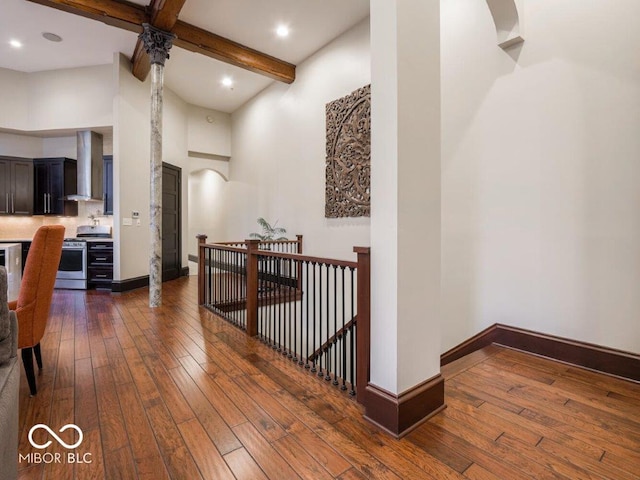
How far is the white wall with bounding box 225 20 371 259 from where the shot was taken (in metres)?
4.46

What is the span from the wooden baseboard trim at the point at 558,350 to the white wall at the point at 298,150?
1.78 metres

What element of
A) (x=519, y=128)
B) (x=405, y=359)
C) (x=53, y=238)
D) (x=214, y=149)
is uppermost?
(x=214, y=149)

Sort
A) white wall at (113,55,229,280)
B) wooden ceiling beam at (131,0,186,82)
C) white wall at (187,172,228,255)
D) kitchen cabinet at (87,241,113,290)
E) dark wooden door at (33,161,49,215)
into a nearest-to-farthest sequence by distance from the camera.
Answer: wooden ceiling beam at (131,0,186,82), white wall at (113,55,229,280), kitchen cabinet at (87,241,113,290), dark wooden door at (33,161,49,215), white wall at (187,172,228,255)

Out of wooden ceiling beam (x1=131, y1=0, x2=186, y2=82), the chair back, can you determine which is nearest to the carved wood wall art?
wooden ceiling beam (x1=131, y1=0, x2=186, y2=82)

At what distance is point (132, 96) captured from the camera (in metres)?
→ 5.30

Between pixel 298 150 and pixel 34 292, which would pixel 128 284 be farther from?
pixel 298 150

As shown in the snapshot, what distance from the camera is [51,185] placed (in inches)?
236

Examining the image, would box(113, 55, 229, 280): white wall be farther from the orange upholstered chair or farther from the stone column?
the orange upholstered chair

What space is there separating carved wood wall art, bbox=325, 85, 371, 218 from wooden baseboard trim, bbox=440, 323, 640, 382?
76.0 inches

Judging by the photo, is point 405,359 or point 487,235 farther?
point 487,235

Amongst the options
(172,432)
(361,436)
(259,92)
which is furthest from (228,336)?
(259,92)

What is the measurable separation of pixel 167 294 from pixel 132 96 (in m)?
3.42

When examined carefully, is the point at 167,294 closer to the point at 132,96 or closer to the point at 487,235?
the point at 132,96

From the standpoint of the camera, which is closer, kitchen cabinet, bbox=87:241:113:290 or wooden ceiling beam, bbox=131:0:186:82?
wooden ceiling beam, bbox=131:0:186:82
